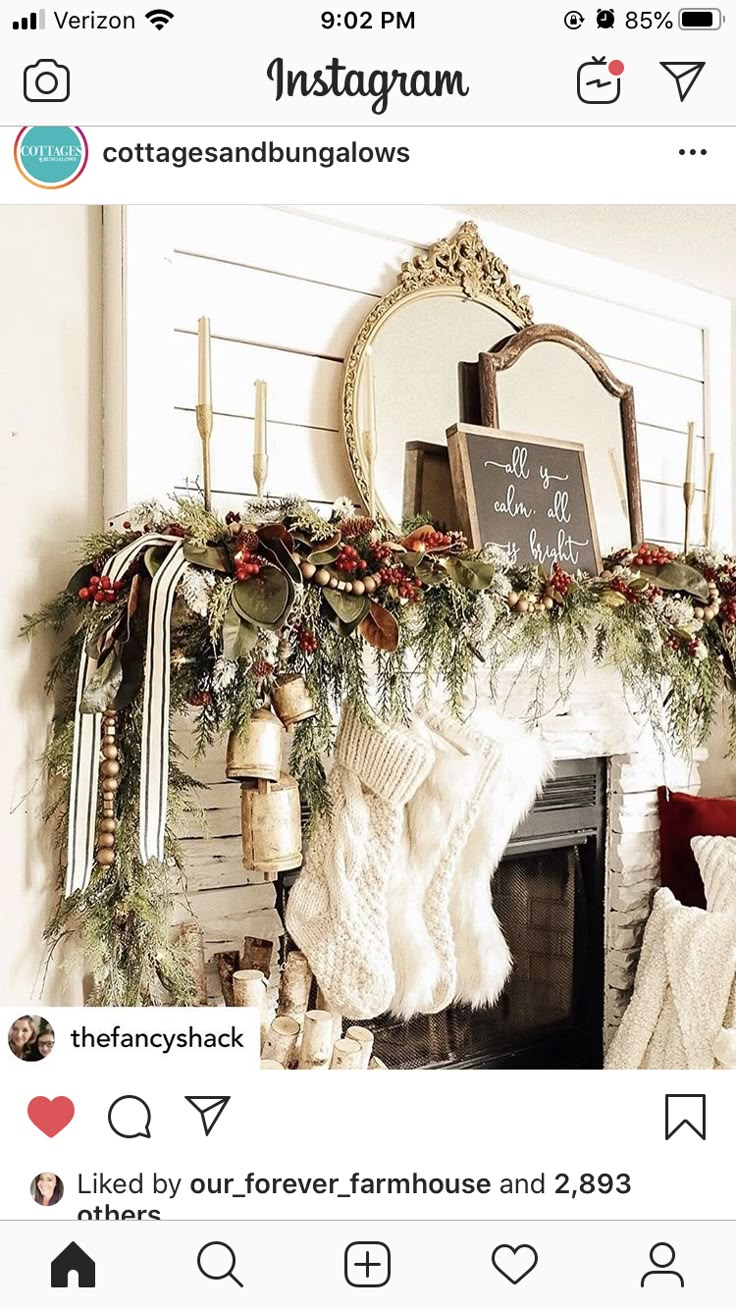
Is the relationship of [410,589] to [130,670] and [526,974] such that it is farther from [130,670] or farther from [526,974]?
[526,974]

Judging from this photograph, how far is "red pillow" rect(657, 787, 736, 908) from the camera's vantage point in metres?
2.03

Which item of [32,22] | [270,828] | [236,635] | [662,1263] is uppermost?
[32,22]

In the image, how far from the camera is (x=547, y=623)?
59.8 inches

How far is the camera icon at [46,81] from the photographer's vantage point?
3.36 ft

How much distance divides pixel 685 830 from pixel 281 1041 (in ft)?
3.23

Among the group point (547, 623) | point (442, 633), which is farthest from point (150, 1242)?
point (547, 623)

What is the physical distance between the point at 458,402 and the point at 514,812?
2.14ft

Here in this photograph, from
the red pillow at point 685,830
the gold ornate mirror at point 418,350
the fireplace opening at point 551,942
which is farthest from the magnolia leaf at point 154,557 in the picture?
the red pillow at point 685,830

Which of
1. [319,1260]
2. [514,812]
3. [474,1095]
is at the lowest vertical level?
[319,1260]

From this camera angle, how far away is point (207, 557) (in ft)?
4.04

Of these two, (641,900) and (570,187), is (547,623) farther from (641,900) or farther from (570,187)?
(641,900)

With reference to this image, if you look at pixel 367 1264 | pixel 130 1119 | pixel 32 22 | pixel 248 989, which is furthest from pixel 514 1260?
pixel 32 22

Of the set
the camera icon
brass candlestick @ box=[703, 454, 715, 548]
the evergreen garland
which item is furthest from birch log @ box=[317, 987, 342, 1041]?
the camera icon

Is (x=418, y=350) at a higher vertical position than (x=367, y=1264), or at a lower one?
higher
